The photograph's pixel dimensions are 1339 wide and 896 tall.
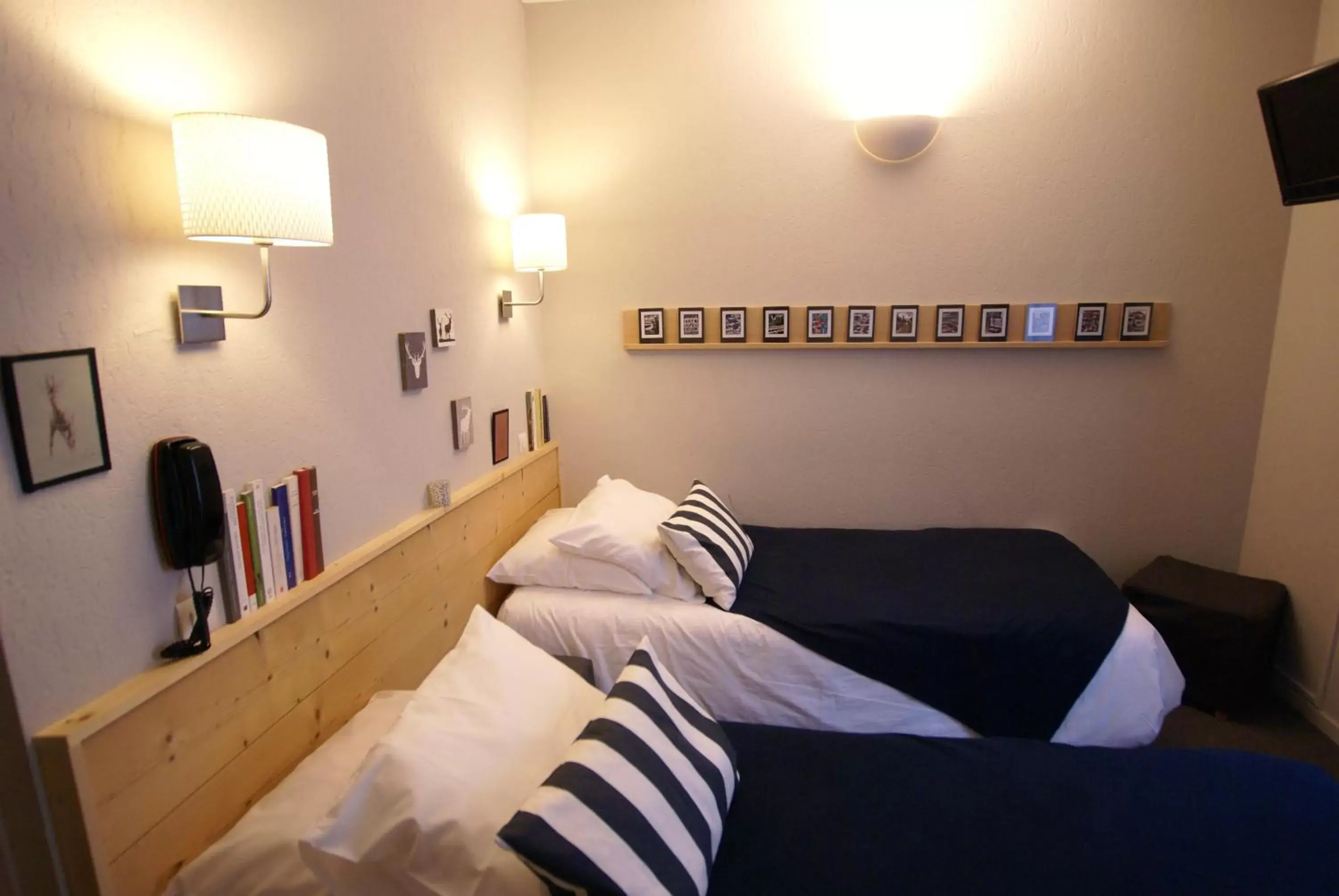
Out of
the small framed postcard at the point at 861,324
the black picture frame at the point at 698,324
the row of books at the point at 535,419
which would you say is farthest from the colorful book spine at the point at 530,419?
the small framed postcard at the point at 861,324

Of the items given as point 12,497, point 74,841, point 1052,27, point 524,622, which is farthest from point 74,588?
point 1052,27

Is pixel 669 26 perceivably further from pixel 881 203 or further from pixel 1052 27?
pixel 1052 27

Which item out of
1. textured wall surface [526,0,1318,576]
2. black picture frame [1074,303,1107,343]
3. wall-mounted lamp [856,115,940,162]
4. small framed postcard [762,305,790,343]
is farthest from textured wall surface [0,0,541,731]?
black picture frame [1074,303,1107,343]

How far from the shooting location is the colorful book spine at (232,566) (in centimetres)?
130

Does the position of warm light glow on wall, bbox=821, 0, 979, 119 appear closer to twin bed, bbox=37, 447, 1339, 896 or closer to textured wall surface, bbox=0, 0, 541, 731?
textured wall surface, bbox=0, 0, 541, 731

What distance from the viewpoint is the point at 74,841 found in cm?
102

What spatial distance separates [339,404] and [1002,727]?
2009 mm

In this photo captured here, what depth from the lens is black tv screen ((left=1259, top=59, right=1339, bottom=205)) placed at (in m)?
1.64

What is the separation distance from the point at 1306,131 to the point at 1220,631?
1662 millimetres

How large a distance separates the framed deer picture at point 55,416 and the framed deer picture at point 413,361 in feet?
2.92

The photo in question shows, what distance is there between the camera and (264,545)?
4.56ft

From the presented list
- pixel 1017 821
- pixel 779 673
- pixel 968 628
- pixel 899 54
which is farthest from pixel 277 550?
pixel 899 54

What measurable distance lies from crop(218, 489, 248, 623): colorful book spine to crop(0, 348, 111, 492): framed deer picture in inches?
9.4

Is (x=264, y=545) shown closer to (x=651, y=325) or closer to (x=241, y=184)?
(x=241, y=184)
